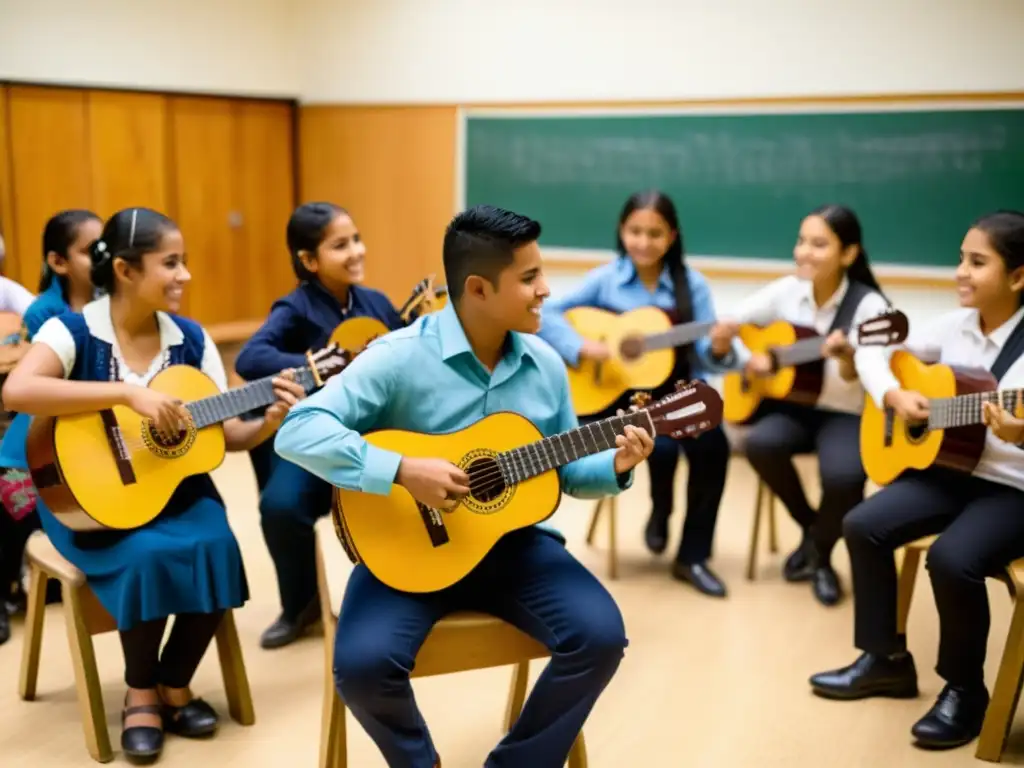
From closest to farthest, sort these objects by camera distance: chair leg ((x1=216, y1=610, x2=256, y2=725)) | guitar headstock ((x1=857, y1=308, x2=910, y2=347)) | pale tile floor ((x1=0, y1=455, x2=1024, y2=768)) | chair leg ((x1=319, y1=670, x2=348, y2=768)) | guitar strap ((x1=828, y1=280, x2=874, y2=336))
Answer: chair leg ((x1=319, y1=670, x2=348, y2=768)) < pale tile floor ((x1=0, y1=455, x2=1024, y2=768)) < chair leg ((x1=216, y1=610, x2=256, y2=725)) < guitar headstock ((x1=857, y1=308, x2=910, y2=347)) < guitar strap ((x1=828, y1=280, x2=874, y2=336))

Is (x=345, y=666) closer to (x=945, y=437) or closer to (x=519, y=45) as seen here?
(x=945, y=437)

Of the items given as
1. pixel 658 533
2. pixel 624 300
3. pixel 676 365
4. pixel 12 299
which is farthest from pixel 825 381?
pixel 12 299

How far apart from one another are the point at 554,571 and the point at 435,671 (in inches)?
12.7

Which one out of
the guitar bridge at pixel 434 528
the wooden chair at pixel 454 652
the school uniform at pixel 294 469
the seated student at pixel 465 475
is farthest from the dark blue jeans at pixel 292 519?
the guitar bridge at pixel 434 528

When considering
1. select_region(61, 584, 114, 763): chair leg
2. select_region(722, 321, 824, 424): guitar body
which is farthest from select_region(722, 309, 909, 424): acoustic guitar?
select_region(61, 584, 114, 763): chair leg

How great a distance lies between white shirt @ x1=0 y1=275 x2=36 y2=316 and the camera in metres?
3.64

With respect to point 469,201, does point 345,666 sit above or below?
below

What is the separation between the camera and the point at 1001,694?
8.82 feet

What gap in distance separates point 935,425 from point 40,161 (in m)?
4.43

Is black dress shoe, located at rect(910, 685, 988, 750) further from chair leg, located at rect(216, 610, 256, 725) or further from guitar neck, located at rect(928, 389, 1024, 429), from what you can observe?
chair leg, located at rect(216, 610, 256, 725)

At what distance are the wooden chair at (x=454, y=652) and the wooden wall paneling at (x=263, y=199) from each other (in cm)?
444

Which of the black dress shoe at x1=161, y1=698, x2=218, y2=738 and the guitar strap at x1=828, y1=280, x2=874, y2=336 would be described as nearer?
the black dress shoe at x1=161, y1=698, x2=218, y2=738

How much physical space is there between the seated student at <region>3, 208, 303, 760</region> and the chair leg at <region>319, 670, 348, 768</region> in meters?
0.42

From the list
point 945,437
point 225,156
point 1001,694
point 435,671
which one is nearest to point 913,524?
point 945,437
